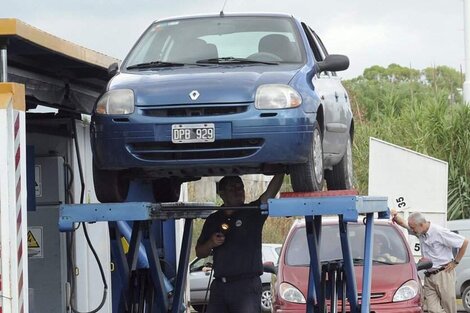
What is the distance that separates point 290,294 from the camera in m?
11.7

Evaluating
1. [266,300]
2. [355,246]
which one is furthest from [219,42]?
[266,300]

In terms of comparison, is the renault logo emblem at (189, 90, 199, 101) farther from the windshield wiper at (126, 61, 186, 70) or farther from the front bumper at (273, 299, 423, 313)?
the front bumper at (273, 299, 423, 313)

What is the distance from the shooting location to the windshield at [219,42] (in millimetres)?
7676

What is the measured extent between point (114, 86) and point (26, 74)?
683 mm

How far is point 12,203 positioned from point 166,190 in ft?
11.9

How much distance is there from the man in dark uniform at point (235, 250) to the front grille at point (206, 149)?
1.59 m

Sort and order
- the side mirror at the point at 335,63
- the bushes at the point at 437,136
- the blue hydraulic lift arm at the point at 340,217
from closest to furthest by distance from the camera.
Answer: the blue hydraulic lift arm at the point at 340,217
the side mirror at the point at 335,63
the bushes at the point at 437,136

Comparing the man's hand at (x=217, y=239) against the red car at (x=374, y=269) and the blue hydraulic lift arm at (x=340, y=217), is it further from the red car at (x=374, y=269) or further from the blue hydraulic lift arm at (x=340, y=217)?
the red car at (x=374, y=269)

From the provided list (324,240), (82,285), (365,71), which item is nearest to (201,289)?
(324,240)

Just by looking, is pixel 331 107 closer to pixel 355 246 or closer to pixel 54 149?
pixel 54 149

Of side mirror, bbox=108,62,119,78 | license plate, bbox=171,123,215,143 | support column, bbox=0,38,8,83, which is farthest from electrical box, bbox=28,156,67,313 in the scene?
support column, bbox=0,38,8,83

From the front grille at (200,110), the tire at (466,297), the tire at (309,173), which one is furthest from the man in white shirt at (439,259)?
the tire at (466,297)

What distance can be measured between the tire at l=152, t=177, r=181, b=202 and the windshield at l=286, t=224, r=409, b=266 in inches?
136

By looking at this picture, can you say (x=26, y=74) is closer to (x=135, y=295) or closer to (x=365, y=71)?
(x=135, y=295)
